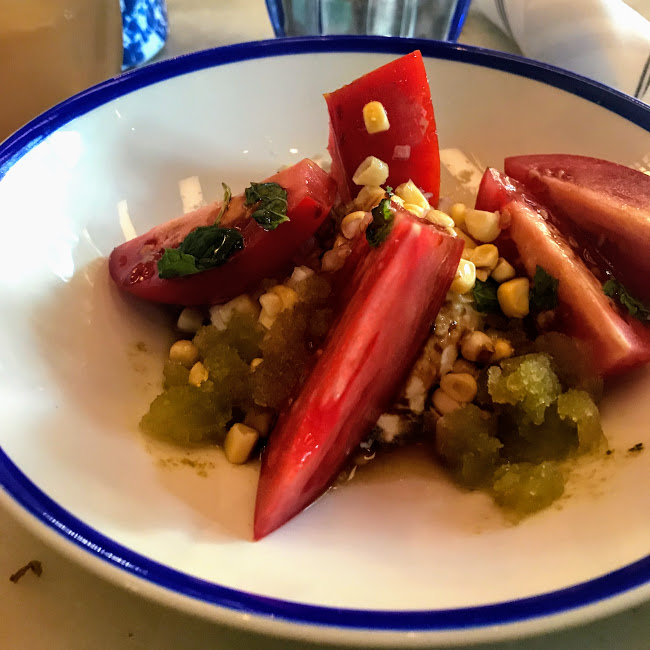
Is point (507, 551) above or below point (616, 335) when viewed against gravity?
below

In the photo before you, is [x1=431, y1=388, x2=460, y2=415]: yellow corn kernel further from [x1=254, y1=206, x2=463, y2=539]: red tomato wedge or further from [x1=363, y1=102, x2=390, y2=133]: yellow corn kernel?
[x1=363, y1=102, x2=390, y2=133]: yellow corn kernel

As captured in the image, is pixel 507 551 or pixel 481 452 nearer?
pixel 507 551

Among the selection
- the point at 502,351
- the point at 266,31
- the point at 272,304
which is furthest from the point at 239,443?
the point at 266,31

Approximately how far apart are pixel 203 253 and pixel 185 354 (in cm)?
18

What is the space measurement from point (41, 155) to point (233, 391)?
0.57 metres

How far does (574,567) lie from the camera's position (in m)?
0.65

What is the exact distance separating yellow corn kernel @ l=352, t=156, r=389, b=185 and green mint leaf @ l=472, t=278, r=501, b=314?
0.26 metres

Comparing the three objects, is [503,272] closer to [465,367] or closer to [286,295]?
[465,367]

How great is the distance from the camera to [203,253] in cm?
106

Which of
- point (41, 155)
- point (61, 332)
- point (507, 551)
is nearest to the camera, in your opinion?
point (507, 551)

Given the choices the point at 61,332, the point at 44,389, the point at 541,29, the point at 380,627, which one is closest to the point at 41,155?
the point at 61,332

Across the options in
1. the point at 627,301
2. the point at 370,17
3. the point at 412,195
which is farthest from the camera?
the point at 370,17

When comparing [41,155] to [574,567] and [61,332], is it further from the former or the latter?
[574,567]

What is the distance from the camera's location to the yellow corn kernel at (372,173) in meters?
1.11
